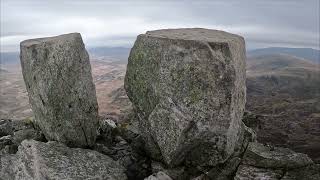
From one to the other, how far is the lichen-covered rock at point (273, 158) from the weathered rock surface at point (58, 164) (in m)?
6.93

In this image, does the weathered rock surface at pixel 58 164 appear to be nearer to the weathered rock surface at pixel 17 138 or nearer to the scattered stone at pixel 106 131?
the weathered rock surface at pixel 17 138

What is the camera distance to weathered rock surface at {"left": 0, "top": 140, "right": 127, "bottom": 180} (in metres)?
21.3

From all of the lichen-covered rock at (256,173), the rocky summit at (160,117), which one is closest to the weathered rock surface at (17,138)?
the rocky summit at (160,117)

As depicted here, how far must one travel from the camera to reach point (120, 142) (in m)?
28.8

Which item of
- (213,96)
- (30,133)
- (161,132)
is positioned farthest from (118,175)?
(30,133)

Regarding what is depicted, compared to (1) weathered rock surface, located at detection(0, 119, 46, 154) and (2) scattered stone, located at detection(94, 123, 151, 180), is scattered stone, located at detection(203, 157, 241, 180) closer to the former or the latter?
(2) scattered stone, located at detection(94, 123, 151, 180)

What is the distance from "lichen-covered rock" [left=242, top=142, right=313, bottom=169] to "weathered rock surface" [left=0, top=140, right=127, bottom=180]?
693 cm

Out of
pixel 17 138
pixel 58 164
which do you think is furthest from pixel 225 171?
pixel 17 138

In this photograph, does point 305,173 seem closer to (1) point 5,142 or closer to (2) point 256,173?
(2) point 256,173

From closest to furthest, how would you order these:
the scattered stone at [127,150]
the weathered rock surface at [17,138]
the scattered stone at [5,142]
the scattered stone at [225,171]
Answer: the scattered stone at [225,171] → the scattered stone at [127,150] → the weathered rock surface at [17,138] → the scattered stone at [5,142]

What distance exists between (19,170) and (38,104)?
4.97 m

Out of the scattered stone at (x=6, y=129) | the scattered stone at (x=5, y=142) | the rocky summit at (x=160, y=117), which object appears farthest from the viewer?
the scattered stone at (x=6, y=129)

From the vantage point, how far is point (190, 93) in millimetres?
21406

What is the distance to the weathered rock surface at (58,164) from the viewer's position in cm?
2127
